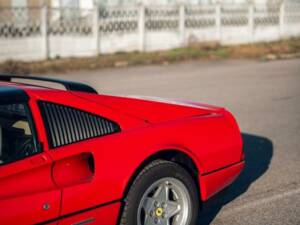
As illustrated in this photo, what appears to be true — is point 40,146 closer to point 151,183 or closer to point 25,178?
point 25,178

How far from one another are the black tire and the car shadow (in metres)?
0.23

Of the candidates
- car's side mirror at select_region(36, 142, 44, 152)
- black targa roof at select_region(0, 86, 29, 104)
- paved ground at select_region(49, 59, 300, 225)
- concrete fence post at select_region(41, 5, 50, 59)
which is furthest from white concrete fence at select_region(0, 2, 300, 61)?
car's side mirror at select_region(36, 142, 44, 152)

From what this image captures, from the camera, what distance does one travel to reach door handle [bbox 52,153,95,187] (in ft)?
13.1

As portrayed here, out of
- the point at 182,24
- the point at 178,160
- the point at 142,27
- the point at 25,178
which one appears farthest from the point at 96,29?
the point at 25,178

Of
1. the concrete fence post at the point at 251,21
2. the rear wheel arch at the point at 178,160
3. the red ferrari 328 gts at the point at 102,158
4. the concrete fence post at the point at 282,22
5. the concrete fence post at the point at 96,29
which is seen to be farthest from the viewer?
the concrete fence post at the point at 282,22

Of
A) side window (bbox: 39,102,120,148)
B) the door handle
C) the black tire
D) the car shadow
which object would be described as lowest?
the car shadow

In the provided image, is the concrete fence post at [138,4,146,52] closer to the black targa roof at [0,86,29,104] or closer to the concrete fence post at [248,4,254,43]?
the concrete fence post at [248,4,254,43]

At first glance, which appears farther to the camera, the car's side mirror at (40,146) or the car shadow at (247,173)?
the car shadow at (247,173)

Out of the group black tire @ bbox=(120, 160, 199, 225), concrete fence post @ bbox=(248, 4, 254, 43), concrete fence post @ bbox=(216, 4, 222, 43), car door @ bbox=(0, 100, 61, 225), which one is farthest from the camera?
concrete fence post @ bbox=(248, 4, 254, 43)

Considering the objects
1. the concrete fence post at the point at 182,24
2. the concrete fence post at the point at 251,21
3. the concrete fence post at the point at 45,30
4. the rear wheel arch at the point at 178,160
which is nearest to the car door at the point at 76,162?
the rear wheel arch at the point at 178,160

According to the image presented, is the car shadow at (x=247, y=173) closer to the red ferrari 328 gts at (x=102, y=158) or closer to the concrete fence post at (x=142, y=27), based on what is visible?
the red ferrari 328 gts at (x=102, y=158)

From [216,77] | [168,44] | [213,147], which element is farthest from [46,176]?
[168,44]

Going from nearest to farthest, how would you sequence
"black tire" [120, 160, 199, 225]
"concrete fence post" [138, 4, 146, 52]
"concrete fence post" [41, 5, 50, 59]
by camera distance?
"black tire" [120, 160, 199, 225], "concrete fence post" [41, 5, 50, 59], "concrete fence post" [138, 4, 146, 52]

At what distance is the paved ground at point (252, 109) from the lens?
227 inches
